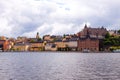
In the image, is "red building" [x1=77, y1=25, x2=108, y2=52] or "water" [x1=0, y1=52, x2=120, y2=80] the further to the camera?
"red building" [x1=77, y1=25, x2=108, y2=52]

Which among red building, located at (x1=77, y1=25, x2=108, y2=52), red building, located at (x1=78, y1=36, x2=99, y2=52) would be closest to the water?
red building, located at (x1=78, y1=36, x2=99, y2=52)

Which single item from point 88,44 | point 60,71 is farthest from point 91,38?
point 60,71

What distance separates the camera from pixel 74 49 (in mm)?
174000

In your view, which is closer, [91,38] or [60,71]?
[60,71]

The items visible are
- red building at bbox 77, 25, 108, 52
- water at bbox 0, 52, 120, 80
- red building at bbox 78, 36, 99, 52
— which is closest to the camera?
water at bbox 0, 52, 120, 80

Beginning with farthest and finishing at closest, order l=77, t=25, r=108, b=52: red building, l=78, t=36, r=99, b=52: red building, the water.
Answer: l=77, t=25, r=108, b=52: red building < l=78, t=36, r=99, b=52: red building < the water

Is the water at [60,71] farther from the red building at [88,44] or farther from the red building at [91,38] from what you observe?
the red building at [91,38]

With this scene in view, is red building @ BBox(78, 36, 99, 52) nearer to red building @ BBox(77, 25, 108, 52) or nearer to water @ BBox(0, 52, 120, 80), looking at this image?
red building @ BBox(77, 25, 108, 52)

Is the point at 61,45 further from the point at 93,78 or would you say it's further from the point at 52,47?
the point at 93,78

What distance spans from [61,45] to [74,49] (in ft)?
37.6

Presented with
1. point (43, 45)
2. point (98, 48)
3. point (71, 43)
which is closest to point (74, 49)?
point (71, 43)

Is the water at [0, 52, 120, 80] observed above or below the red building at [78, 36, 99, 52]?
below

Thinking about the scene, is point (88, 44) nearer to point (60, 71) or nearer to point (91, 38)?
point (91, 38)

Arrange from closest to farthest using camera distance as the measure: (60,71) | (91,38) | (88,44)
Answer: (60,71) < (88,44) < (91,38)
